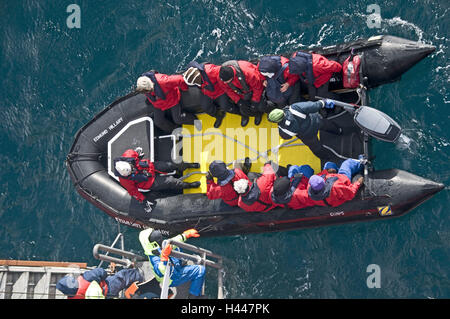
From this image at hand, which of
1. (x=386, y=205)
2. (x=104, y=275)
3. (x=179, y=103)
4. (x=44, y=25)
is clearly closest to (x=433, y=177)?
(x=386, y=205)

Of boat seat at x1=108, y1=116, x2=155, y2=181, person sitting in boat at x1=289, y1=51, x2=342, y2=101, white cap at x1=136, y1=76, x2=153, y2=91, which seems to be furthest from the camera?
boat seat at x1=108, y1=116, x2=155, y2=181

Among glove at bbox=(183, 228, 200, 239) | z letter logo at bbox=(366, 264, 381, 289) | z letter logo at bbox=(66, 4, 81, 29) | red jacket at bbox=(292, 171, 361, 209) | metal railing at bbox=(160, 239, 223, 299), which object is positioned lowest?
z letter logo at bbox=(366, 264, 381, 289)

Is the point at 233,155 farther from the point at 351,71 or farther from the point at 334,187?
the point at 351,71

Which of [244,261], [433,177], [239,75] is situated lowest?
[244,261]

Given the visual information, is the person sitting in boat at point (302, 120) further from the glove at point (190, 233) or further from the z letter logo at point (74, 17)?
the z letter logo at point (74, 17)

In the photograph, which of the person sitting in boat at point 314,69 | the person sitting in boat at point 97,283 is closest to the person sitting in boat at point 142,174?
the person sitting in boat at point 97,283

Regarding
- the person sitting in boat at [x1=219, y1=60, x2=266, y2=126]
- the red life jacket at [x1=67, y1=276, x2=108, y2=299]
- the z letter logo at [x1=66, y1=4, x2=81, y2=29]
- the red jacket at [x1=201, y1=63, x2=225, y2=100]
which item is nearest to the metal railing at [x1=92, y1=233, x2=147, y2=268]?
the red life jacket at [x1=67, y1=276, x2=108, y2=299]

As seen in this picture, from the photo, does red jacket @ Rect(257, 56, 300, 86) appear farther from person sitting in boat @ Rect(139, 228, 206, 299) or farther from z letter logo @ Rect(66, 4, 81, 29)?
z letter logo @ Rect(66, 4, 81, 29)
